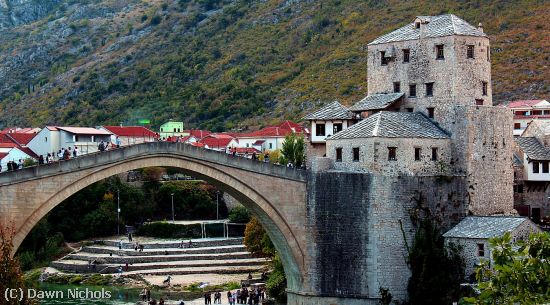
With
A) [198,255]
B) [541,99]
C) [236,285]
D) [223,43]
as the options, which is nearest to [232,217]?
[198,255]

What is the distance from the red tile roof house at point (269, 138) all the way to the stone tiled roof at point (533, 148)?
3669 centimetres

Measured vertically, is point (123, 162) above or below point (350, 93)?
below

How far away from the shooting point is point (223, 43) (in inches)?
5094

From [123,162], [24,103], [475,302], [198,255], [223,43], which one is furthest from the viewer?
[24,103]

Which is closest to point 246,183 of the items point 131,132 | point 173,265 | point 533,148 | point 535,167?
point 535,167

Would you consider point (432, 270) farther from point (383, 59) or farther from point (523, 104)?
point (523, 104)

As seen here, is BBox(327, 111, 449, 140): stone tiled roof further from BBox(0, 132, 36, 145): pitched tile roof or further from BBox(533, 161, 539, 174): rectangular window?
BBox(0, 132, 36, 145): pitched tile roof

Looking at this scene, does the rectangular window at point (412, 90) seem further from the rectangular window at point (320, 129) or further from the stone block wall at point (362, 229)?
the stone block wall at point (362, 229)

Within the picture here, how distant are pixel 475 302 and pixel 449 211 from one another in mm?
24765

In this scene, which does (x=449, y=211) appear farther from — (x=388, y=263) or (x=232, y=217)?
(x=232, y=217)

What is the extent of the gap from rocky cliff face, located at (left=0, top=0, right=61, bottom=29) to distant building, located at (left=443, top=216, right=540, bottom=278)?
159 m

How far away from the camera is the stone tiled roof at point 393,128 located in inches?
1773

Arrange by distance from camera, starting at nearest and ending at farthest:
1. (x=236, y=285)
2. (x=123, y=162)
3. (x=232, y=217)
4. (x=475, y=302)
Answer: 1. (x=475, y=302)
2. (x=123, y=162)
3. (x=236, y=285)
4. (x=232, y=217)

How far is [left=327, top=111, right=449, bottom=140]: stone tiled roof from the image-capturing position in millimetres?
45031
